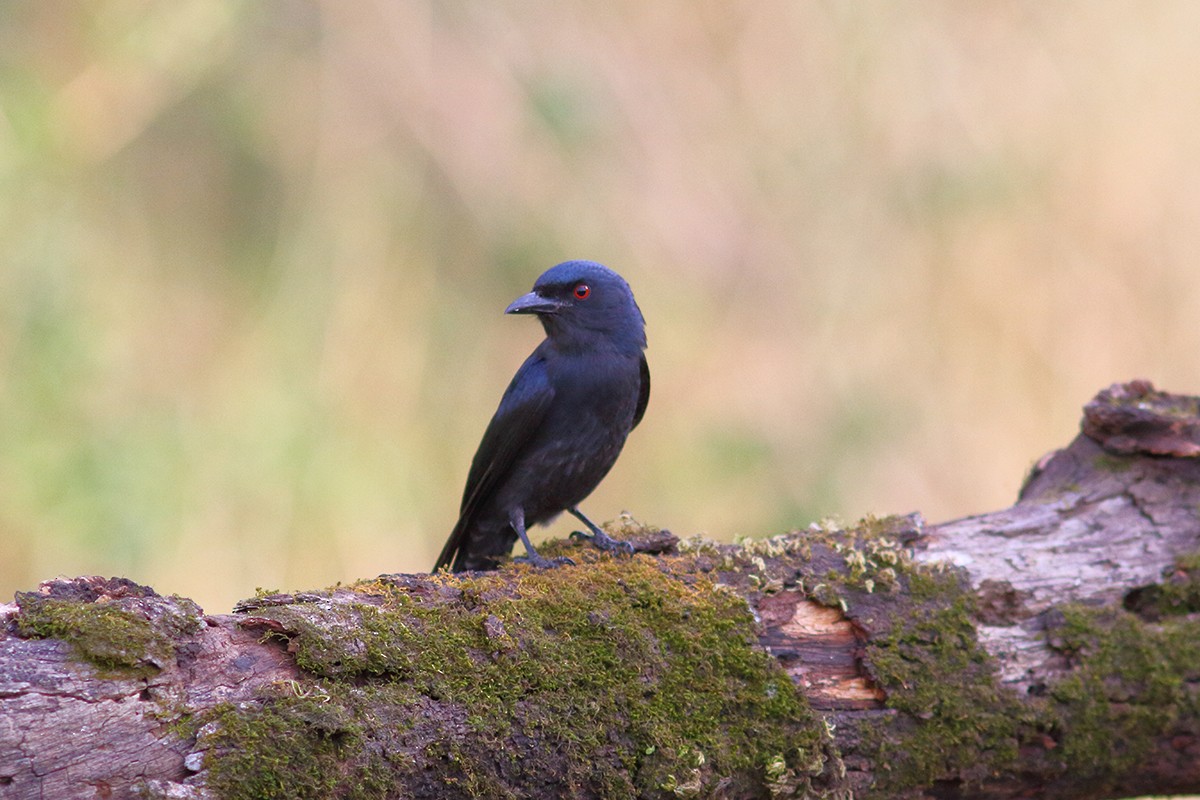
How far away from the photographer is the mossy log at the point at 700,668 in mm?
1994

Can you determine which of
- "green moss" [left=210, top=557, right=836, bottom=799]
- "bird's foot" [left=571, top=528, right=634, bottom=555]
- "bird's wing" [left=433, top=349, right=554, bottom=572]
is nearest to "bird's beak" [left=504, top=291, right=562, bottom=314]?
"bird's wing" [left=433, top=349, right=554, bottom=572]

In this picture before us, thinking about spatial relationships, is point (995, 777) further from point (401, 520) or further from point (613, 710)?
point (401, 520)

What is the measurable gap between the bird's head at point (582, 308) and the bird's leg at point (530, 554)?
0.64 metres

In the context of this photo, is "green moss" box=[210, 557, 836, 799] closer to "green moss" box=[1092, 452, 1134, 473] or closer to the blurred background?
"green moss" box=[1092, 452, 1134, 473]

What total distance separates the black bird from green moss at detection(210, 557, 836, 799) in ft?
3.36

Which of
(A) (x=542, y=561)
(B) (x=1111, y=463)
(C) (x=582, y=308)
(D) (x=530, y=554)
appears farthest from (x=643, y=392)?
(B) (x=1111, y=463)

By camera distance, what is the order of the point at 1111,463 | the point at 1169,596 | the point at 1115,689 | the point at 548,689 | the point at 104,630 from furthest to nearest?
the point at 1111,463, the point at 1169,596, the point at 1115,689, the point at 548,689, the point at 104,630

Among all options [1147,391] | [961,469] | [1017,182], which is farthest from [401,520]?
[1017,182]

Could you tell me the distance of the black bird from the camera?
3900 mm

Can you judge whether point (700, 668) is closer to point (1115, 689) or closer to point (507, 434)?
point (1115, 689)

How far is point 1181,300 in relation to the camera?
20.3 feet

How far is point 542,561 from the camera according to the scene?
329cm

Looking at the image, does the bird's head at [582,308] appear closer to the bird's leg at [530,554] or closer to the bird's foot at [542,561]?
the bird's leg at [530,554]

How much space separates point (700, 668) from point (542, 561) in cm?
77
